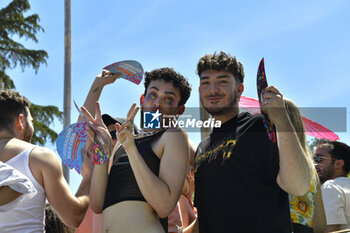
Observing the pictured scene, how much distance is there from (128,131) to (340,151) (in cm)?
286

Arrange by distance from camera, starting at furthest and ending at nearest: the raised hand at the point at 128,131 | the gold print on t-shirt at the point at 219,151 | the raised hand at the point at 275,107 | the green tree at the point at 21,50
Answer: the green tree at the point at 21,50
the gold print on t-shirt at the point at 219,151
the raised hand at the point at 128,131
the raised hand at the point at 275,107

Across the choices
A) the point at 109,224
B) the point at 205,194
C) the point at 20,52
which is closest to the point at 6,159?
the point at 109,224

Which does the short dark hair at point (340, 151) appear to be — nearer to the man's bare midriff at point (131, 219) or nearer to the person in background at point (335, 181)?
the person in background at point (335, 181)

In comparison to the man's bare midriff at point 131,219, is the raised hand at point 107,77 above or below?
above

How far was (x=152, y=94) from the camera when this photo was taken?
7.59 ft

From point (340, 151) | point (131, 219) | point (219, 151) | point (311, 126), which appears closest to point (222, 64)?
point (219, 151)

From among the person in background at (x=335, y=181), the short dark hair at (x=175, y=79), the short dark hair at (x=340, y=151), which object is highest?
the short dark hair at (x=175, y=79)

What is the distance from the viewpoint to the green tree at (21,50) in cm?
1452

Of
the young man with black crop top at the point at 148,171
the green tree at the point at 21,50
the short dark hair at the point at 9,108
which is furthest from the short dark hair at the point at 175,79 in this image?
the green tree at the point at 21,50

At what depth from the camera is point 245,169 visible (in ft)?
6.88

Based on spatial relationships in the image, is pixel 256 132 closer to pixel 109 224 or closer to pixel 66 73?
pixel 109 224

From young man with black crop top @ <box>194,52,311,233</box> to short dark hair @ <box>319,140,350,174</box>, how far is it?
214 cm

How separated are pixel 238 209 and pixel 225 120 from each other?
1.83ft

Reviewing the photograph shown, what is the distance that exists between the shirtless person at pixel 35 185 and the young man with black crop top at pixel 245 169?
76 cm
